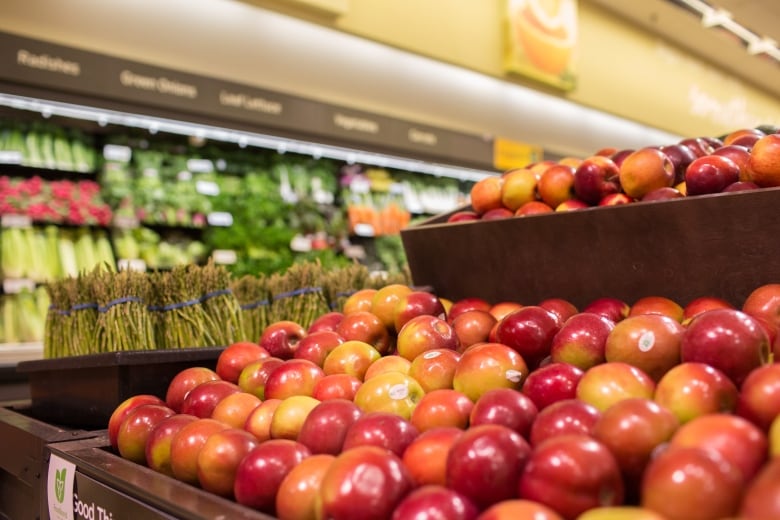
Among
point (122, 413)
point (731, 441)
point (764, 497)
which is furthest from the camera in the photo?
point (122, 413)

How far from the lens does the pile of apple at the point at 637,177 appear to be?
179 centimetres

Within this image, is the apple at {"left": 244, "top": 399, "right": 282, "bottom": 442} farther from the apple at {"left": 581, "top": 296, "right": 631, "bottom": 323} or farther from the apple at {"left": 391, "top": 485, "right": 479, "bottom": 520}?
the apple at {"left": 581, "top": 296, "right": 631, "bottom": 323}

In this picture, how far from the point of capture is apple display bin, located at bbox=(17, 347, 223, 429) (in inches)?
76.0

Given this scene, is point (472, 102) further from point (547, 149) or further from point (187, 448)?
point (187, 448)

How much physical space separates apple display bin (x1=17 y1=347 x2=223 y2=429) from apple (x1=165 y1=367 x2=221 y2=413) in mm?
174

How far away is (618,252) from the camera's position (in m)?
1.92

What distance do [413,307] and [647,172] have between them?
2.57ft

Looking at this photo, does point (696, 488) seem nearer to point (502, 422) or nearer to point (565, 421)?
point (565, 421)

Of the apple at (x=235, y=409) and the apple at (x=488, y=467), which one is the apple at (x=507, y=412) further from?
the apple at (x=235, y=409)

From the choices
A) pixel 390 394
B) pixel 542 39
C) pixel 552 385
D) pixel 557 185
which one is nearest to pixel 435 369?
pixel 390 394

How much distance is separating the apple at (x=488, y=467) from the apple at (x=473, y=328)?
741mm

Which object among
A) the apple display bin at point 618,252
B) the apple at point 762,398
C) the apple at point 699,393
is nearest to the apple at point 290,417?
the apple at point 699,393

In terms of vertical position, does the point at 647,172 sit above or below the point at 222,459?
above

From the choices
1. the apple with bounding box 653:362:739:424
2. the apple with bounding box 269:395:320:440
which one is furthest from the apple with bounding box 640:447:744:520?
the apple with bounding box 269:395:320:440
